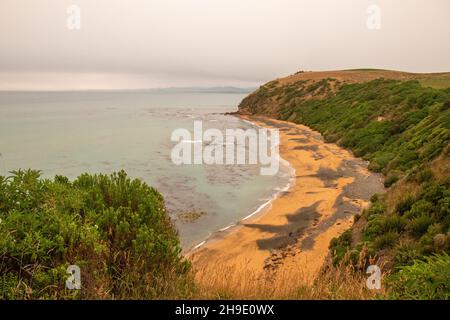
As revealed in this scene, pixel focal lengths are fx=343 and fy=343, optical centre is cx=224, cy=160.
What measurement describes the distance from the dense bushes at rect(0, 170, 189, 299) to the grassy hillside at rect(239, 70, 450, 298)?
3.83 meters

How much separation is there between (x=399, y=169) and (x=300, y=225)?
31.7 ft

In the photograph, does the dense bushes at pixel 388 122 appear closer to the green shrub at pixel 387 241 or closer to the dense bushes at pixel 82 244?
the green shrub at pixel 387 241

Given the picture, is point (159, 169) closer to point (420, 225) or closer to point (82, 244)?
point (420, 225)

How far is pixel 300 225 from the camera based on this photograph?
1672 centimetres

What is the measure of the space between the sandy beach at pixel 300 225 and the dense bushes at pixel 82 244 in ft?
3.42

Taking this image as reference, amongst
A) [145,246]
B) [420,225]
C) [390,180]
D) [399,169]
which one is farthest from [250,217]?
[145,246]

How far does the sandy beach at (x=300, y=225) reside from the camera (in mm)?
13266

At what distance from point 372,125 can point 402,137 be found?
8.12 meters

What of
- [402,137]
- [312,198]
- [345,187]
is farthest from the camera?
[402,137]

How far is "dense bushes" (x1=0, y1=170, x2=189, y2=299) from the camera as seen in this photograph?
4.57 metres

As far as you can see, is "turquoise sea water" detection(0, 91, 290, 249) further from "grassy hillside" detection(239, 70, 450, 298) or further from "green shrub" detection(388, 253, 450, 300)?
Answer: "green shrub" detection(388, 253, 450, 300)

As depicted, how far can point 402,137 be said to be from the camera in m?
29.6
